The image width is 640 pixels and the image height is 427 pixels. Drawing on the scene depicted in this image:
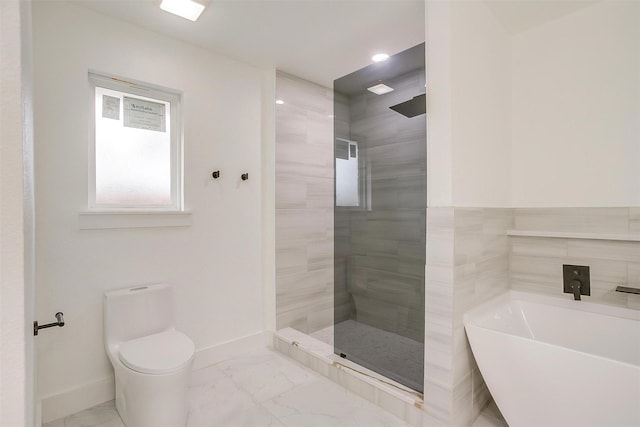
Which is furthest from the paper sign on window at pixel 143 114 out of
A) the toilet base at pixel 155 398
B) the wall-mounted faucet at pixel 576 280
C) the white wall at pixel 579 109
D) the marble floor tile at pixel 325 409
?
the wall-mounted faucet at pixel 576 280

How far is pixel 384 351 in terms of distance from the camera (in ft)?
8.13

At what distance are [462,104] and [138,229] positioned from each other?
7.15 feet

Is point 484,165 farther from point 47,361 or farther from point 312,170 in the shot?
point 47,361

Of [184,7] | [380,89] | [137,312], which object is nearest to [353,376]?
[137,312]

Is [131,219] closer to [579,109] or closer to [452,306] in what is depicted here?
[452,306]

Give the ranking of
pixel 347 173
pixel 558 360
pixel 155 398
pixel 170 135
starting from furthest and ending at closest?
pixel 347 173 < pixel 170 135 < pixel 155 398 < pixel 558 360

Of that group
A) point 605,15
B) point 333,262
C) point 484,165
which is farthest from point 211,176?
point 605,15

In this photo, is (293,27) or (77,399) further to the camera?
(293,27)

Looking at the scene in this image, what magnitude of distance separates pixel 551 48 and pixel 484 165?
967 millimetres

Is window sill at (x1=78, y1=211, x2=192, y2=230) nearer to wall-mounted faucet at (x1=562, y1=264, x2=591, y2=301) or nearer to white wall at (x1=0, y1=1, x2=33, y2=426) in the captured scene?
white wall at (x1=0, y1=1, x2=33, y2=426)

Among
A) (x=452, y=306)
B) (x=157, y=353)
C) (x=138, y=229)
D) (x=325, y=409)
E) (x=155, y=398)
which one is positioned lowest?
(x=325, y=409)

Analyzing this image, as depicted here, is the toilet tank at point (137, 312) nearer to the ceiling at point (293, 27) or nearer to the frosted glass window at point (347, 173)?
the frosted glass window at point (347, 173)

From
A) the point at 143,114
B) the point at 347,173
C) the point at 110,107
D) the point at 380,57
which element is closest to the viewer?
the point at 110,107

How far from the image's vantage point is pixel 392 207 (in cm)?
270
